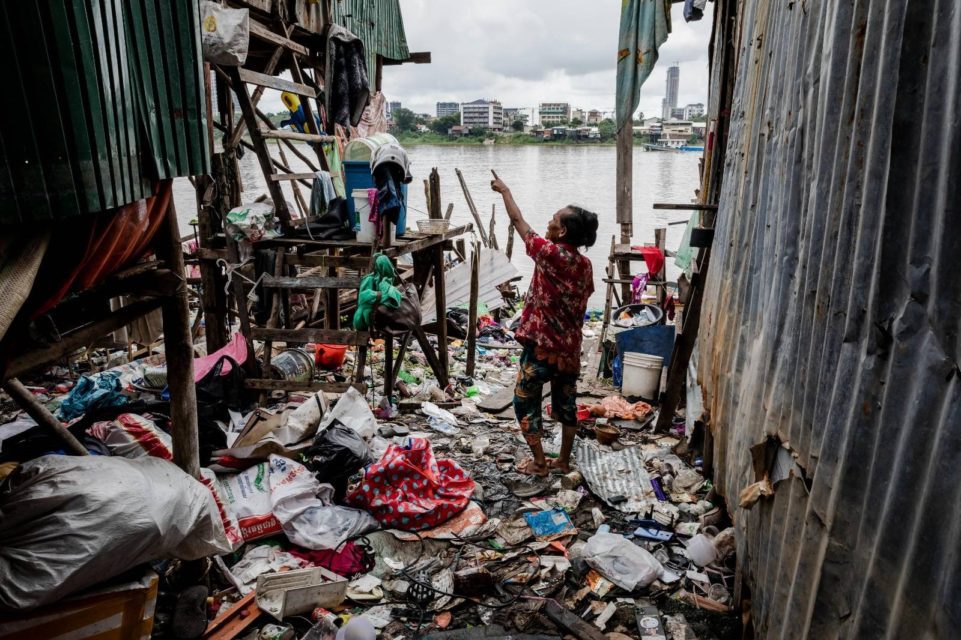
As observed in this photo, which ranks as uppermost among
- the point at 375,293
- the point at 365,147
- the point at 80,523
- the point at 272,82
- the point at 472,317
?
the point at 272,82

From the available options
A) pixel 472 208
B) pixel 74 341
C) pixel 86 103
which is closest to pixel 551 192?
pixel 472 208

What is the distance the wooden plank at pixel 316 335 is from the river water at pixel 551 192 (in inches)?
179

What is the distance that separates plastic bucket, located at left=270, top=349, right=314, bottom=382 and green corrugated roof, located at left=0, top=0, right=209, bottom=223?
372cm

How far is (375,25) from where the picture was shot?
1098cm

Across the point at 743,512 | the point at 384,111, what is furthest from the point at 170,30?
the point at 384,111

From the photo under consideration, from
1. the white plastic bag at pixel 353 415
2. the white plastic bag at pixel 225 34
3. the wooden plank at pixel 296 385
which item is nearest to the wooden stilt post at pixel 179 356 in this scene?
the white plastic bag at pixel 353 415

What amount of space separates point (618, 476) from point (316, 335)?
109 inches

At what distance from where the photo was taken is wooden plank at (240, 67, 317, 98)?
18.9 ft

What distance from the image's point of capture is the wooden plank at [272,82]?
5758 millimetres

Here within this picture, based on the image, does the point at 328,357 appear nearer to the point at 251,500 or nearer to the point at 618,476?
the point at 251,500

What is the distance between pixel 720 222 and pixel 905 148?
3.15m

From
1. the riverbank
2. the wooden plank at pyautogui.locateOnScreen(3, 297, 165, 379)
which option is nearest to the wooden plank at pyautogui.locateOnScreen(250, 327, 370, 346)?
the wooden plank at pyautogui.locateOnScreen(3, 297, 165, 379)

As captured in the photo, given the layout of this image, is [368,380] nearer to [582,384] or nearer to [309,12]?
[582,384]

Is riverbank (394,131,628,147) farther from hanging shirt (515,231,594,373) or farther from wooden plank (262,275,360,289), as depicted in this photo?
hanging shirt (515,231,594,373)
